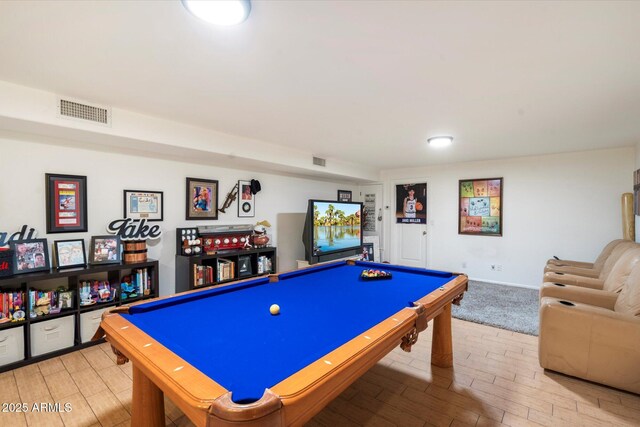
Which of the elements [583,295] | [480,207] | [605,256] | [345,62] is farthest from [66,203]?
[605,256]

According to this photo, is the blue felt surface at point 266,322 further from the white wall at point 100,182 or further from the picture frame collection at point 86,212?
the white wall at point 100,182

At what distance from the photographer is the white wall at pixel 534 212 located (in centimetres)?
447

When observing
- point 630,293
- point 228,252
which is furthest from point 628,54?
point 228,252

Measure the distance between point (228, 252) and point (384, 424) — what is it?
2.76m

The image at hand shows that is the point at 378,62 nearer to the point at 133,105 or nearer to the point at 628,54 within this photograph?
the point at 628,54

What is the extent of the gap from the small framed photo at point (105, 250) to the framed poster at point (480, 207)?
5469 mm

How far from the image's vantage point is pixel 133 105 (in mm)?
2662

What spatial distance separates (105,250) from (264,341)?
8.62 feet

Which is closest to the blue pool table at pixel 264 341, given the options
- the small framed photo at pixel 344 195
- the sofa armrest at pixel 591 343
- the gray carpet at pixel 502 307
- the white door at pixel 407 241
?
the sofa armrest at pixel 591 343

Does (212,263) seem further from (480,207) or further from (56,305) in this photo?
(480,207)

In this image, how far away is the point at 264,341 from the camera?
1376 mm

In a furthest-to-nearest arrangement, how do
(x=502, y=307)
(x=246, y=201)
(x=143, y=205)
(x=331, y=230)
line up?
1. (x=331, y=230)
2. (x=246, y=201)
3. (x=502, y=307)
4. (x=143, y=205)

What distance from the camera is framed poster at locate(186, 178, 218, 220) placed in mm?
3934

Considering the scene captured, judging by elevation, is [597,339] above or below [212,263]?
below
